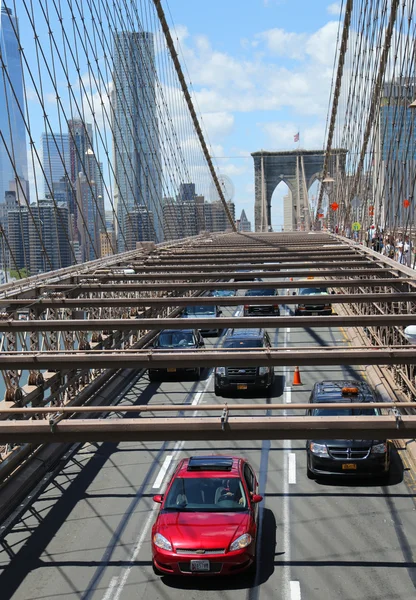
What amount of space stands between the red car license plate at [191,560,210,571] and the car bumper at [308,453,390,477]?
4677mm

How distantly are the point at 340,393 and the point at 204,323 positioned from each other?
19.8 ft

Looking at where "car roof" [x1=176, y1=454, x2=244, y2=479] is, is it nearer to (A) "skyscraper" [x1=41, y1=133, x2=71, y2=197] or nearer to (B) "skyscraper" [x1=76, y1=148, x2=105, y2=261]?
(A) "skyscraper" [x1=41, y1=133, x2=71, y2=197]

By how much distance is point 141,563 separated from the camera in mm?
11508

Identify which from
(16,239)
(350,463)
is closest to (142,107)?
(16,239)

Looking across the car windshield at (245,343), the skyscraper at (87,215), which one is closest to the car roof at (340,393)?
the car windshield at (245,343)

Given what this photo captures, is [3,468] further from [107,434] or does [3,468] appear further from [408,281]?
[408,281]

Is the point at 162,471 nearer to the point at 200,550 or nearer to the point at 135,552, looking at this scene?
the point at 135,552

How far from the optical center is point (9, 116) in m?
20.4

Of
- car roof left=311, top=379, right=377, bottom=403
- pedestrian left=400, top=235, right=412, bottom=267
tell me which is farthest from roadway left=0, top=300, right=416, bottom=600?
pedestrian left=400, top=235, right=412, bottom=267

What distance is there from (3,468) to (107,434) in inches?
248

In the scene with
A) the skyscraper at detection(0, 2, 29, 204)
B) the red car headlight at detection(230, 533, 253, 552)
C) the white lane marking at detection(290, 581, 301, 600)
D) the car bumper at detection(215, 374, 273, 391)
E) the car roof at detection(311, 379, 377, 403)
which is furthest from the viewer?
the car bumper at detection(215, 374, 273, 391)

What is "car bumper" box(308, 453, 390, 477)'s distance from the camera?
14.7 metres

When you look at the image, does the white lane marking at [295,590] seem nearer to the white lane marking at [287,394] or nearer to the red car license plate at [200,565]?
the red car license plate at [200,565]

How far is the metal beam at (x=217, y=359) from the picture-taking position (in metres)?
9.87
